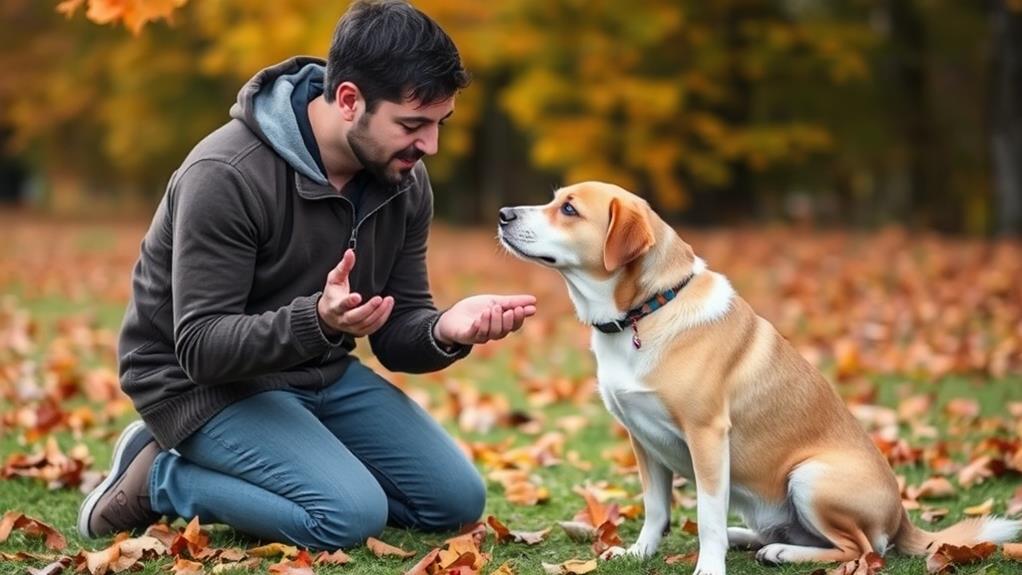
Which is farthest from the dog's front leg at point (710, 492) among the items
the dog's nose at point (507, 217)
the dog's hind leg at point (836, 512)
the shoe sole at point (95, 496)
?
the shoe sole at point (95, 496)

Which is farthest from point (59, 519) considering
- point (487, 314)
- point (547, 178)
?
point (547, 178)

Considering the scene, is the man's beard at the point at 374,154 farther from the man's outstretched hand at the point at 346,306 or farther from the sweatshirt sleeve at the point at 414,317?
the man's outstretched hand at the point at 346,306

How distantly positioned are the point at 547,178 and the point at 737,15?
9.62 m

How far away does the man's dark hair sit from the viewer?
3.75 m

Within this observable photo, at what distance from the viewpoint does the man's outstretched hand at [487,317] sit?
381 cm

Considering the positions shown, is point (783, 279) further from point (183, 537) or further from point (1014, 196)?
point (183, 537)

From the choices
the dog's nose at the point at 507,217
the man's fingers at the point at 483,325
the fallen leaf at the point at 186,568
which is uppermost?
the dog's nose at the point at 507,217

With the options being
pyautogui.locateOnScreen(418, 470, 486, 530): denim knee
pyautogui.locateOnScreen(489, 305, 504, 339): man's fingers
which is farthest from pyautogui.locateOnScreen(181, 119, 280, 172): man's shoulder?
pyautogui.locateOnScreen(418, 470, 486, 530): denim knee

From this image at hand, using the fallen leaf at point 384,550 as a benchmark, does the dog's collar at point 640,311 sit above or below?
above

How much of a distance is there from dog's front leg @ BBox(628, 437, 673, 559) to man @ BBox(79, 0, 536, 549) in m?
0.61

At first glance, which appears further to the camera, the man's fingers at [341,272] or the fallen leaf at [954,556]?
the fallen leaf at [954,556]

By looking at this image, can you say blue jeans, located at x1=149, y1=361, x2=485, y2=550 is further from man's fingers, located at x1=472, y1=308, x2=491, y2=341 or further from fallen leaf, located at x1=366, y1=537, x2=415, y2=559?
man's fingers, located at x1=472, y1=308, x2=491, y2=341

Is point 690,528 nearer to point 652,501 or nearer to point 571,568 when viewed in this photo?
point 652,501

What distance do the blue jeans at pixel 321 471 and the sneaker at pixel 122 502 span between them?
5 centimetres
